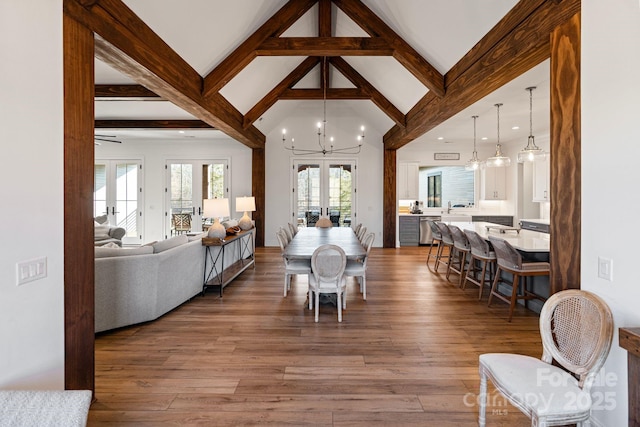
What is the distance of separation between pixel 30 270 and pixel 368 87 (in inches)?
226

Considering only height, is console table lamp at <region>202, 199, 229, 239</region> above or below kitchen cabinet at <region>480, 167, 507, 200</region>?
below

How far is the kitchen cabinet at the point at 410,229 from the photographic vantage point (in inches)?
327

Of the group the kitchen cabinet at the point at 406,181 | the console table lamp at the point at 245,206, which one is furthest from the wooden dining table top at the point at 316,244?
the kitchen cabinet at the point at 406,181

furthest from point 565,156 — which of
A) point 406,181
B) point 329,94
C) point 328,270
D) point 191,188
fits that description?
point 191,188

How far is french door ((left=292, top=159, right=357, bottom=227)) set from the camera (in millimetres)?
8281

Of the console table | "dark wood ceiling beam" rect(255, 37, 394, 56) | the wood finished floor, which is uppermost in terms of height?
"dark wood ceiling beam" rect(255, 37, 394, 56)

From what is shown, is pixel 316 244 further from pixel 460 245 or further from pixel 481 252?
pixel 460 245

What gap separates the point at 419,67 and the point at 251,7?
2.12 meters

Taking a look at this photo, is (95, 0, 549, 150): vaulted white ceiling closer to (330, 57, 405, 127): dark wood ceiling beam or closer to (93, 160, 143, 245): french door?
(330, 57, 405, 127): dark wood ceiling beam

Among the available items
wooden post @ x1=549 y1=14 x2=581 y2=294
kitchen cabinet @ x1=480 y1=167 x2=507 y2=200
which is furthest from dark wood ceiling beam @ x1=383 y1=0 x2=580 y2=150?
kitchen cabinet @ x1=480 y1=167 x2=507 y2=200

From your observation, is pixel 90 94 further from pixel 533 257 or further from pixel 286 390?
pixel 533 257

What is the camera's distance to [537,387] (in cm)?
153

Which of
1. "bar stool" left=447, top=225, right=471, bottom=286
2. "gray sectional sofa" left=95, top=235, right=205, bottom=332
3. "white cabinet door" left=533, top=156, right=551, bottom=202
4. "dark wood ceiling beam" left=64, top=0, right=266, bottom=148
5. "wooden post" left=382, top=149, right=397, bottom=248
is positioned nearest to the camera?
"dark wood ceiling beam" left=64, top=0, right=266, bottom=148

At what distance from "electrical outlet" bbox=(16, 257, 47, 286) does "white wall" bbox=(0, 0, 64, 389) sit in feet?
0.07
